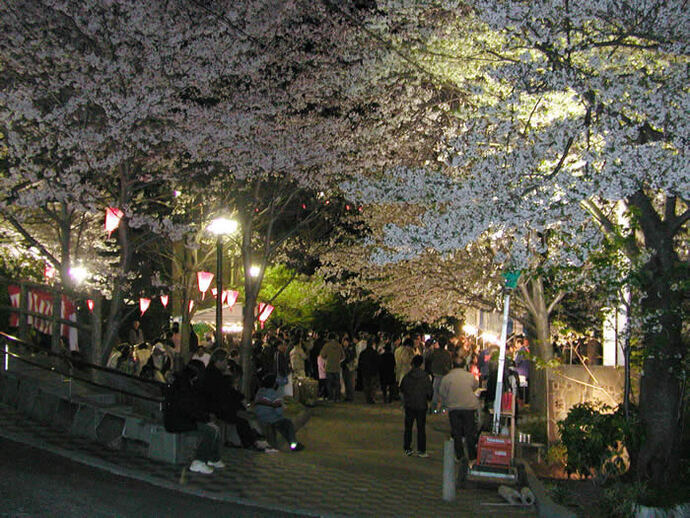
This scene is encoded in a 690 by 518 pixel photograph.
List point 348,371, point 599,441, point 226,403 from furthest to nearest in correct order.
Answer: point 348,371
point 226,403
point 599,441

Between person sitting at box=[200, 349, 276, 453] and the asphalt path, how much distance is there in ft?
8.63

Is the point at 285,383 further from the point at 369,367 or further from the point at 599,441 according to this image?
the point at 369,367

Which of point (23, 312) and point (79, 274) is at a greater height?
point (79, 274)

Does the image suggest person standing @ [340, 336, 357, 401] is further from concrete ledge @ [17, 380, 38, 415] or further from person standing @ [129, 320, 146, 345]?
concrete ledge @ [17, 380, 38, 415]

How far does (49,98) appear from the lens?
48.2 feet

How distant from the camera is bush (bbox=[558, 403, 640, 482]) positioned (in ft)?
35.9

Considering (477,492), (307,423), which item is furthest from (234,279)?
(477,492)

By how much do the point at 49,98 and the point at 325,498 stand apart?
9.24 metres

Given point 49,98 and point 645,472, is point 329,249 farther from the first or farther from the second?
point 645,472

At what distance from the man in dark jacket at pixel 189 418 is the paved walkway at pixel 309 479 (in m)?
0.31

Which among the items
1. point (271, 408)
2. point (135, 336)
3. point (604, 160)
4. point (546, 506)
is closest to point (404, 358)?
point (135, 336)

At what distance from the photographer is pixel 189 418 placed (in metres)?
10.8

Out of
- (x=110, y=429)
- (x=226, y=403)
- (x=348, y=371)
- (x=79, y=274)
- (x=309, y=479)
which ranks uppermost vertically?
(x=79, y=274)

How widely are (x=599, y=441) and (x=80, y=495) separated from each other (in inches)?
266
